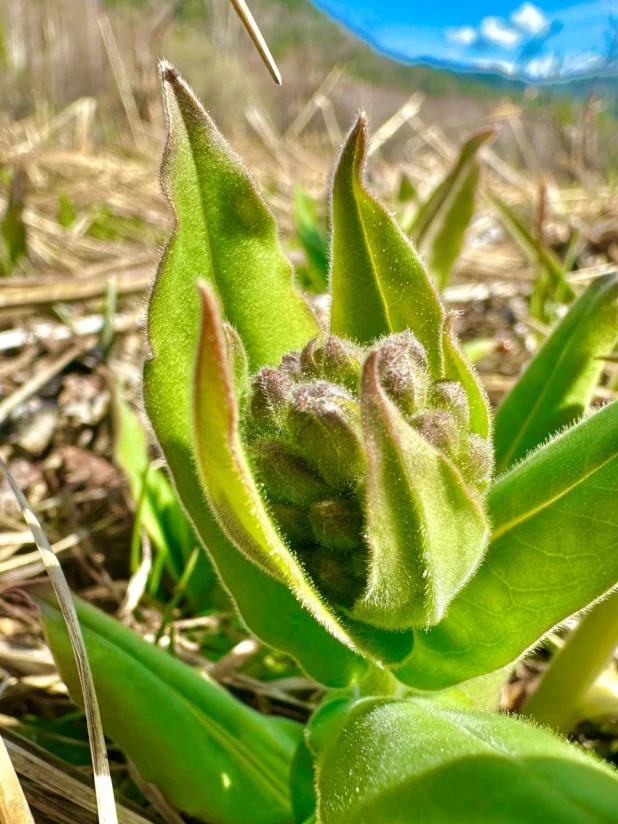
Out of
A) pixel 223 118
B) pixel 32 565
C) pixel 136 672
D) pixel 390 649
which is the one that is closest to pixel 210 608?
pixel 32 565

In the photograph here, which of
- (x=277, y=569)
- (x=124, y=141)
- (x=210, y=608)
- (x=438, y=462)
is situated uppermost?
(x=124, y=141)

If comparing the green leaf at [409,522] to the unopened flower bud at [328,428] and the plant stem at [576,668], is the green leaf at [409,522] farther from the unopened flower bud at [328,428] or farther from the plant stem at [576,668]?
the plant stem at [576,668]

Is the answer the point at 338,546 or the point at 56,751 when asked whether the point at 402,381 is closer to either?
the point at 338,546

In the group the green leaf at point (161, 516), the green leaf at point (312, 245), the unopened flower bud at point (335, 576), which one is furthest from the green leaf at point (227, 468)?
the green leaf at point (312, 245)

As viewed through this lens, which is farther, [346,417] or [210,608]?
[210,608]

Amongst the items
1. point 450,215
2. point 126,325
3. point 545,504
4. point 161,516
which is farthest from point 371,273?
point 126,325

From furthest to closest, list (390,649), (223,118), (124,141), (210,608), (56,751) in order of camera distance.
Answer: (223,118)
(124,141)
(210,608)
(56,751)
(390,649)

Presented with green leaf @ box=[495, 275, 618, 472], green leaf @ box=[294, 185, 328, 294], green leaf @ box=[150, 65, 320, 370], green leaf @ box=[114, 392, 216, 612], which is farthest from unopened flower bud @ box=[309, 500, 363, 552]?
green leaf @ box=[294, 185, 328, 294]
